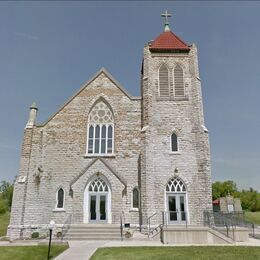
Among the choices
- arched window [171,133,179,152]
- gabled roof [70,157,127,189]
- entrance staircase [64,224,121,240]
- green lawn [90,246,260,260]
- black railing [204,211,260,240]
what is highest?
arched window [171,133,179,152]

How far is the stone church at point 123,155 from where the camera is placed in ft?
65.8

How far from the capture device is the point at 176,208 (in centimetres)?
2012

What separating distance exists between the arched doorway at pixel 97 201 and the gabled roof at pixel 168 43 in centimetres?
1293

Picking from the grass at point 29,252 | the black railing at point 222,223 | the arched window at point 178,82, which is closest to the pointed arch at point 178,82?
the arched window at point 178,82

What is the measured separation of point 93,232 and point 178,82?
1435cm

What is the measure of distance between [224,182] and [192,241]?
60.6 metres

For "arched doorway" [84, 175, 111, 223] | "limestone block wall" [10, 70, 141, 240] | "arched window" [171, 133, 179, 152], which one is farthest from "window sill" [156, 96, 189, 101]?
"arched doorway" [84, 175, 111, 223]

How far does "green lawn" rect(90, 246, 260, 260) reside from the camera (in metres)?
11.0

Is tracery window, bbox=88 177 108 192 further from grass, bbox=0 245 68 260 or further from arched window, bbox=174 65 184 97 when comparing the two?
arched window, bbox=174 65 184 97

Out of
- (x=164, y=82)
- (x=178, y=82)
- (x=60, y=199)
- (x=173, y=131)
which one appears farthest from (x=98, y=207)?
(x=178, y=82)

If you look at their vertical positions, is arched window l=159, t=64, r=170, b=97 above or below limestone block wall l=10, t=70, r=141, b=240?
above

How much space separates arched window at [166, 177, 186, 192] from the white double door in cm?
38

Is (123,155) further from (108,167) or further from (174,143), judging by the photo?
(174,143)

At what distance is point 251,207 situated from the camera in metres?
66.6
